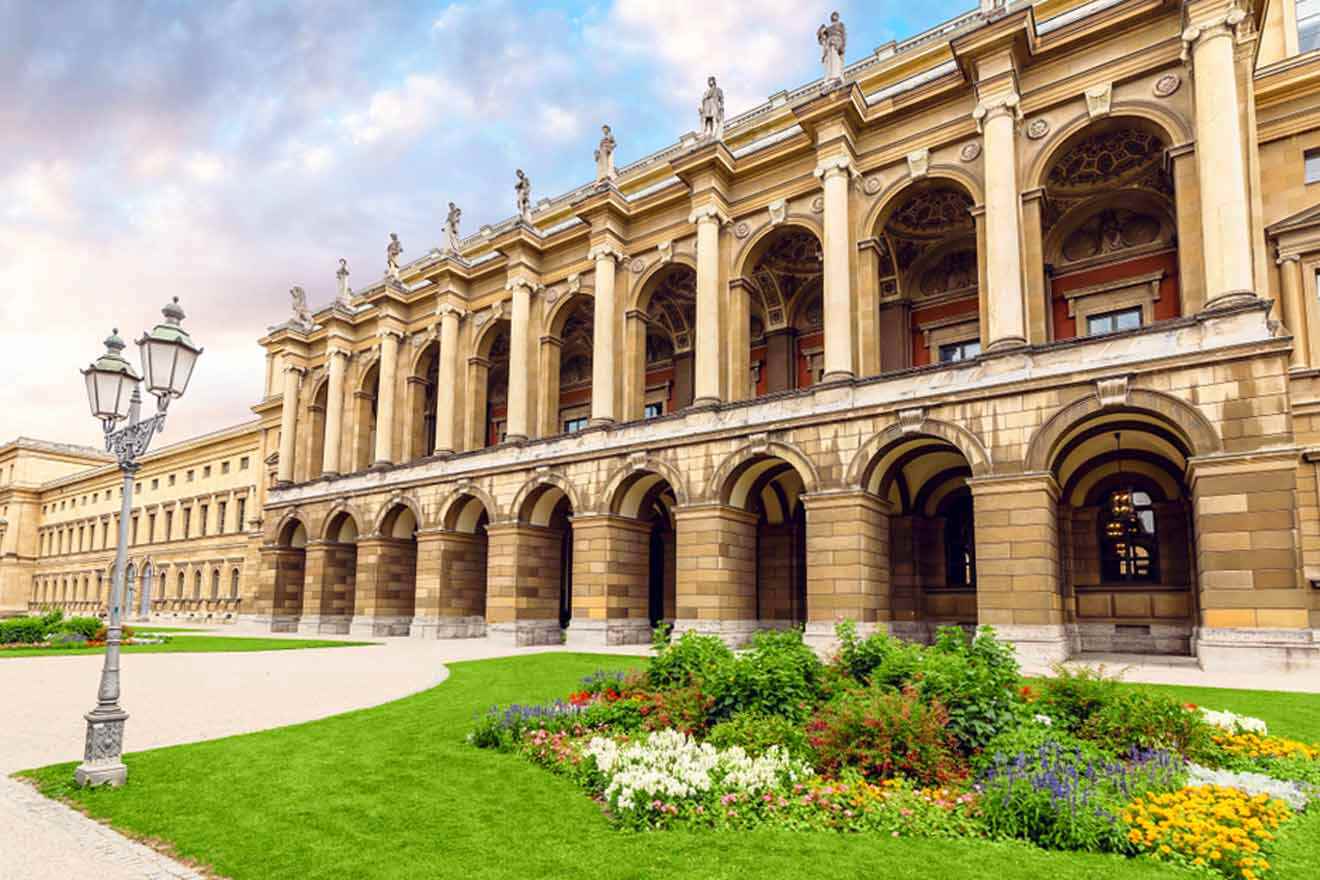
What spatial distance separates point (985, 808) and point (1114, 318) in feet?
76.3

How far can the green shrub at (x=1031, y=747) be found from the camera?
8.09 metres

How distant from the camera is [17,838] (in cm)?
698

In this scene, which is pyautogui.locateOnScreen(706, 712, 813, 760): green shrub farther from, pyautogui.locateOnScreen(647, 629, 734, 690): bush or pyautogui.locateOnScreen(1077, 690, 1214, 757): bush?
pyautogui.locateOnScreen(1077, 690, 1214, 757): bush

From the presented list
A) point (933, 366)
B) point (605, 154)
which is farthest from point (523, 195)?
point (933, 366)

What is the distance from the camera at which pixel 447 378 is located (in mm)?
37438

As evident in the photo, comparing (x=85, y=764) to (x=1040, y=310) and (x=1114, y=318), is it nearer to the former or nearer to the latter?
(x=1040, y=310)

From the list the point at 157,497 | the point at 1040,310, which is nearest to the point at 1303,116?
the point at 1040,310

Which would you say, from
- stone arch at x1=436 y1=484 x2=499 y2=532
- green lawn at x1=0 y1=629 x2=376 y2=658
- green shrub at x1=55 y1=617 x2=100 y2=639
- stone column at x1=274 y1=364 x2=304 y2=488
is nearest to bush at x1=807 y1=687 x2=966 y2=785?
green lawn at x1=0 y1=629 x2=376 y2=658

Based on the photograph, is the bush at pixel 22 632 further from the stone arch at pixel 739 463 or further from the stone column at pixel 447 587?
the stone arch at pixel 739 463

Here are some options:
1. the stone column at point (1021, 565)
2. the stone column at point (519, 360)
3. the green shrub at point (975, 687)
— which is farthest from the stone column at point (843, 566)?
the stone column at point (519, 360)

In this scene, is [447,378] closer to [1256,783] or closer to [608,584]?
[608,584]

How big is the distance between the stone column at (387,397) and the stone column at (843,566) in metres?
23.1

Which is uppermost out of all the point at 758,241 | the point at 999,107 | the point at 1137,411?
the point at 999,107

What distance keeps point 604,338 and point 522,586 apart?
1026 cm
